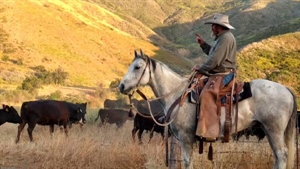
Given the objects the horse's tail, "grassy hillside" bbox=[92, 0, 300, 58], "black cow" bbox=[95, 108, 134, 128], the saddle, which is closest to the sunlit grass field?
the horse's tail

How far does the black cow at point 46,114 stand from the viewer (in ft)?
56.8

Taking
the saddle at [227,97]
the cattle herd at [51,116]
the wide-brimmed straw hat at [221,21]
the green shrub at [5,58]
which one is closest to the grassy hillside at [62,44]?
the green shrub at [5,58]

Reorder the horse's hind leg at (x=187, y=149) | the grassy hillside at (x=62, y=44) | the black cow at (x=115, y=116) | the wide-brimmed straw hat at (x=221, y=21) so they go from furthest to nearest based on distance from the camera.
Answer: the grassy hillside at (x=62, y=44)
the black cow at (x=115, y=116)
the wide-brimmed straw hat at (x=221, y=21)
the horse's hind leg at (x=187, y=149)

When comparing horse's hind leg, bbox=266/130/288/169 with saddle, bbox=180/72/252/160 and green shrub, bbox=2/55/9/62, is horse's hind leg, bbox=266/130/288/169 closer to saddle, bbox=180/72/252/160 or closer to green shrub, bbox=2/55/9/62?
saddle, bbox=180/72/252/160

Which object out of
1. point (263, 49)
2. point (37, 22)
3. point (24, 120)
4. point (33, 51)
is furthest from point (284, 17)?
point (24, 120)

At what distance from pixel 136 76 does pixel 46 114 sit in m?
10.1

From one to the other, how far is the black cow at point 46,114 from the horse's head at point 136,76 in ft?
29.5

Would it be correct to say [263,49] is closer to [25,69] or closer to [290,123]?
[290,123]

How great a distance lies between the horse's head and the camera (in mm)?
8359

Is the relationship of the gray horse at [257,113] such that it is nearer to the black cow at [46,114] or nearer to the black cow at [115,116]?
the black cow at [46,114]

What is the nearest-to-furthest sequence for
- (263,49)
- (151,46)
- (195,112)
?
(195,112) → (263,49) → (151,46)

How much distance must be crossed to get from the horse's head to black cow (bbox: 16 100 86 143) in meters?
9.00

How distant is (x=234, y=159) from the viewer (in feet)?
34.4

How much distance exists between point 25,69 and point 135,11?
107 meters
